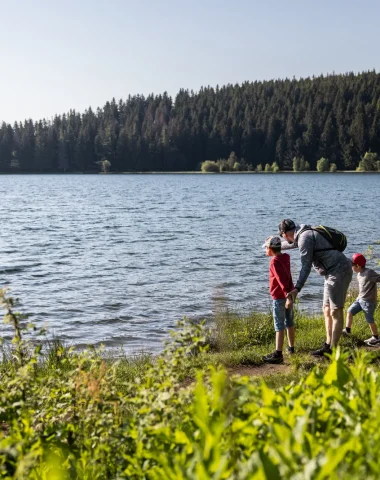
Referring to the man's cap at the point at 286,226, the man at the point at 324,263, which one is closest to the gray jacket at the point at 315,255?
the man at the point at 324,263

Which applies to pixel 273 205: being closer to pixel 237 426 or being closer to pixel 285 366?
pixel 285 366

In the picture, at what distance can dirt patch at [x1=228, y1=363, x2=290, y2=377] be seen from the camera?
9.18 m

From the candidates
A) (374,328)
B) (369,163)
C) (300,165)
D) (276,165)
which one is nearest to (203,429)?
(374,328)

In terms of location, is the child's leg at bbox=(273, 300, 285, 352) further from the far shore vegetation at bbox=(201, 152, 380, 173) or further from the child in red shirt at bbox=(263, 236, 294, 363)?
the far shore vegetation at bbox=(201, 152, 380, 173)

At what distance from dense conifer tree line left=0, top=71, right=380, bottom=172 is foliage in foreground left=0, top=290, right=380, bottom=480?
502ft

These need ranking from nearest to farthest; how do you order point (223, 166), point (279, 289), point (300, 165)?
point (279, 289)
point (300, 165)
point (223, 166)

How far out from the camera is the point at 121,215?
168ft

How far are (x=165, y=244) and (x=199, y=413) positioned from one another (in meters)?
29.5

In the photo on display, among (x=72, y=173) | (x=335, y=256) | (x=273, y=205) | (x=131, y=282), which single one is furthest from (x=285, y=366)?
(x=72, y=173)

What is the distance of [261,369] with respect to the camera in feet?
31.1

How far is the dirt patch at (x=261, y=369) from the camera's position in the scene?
9176 millimetres

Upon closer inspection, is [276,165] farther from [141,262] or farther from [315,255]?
[315,255]

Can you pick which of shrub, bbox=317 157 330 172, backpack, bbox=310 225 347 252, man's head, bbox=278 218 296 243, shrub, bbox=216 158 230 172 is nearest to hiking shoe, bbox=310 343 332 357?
backpack, bbox=310 225 347 252

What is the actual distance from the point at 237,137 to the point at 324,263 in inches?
6375
